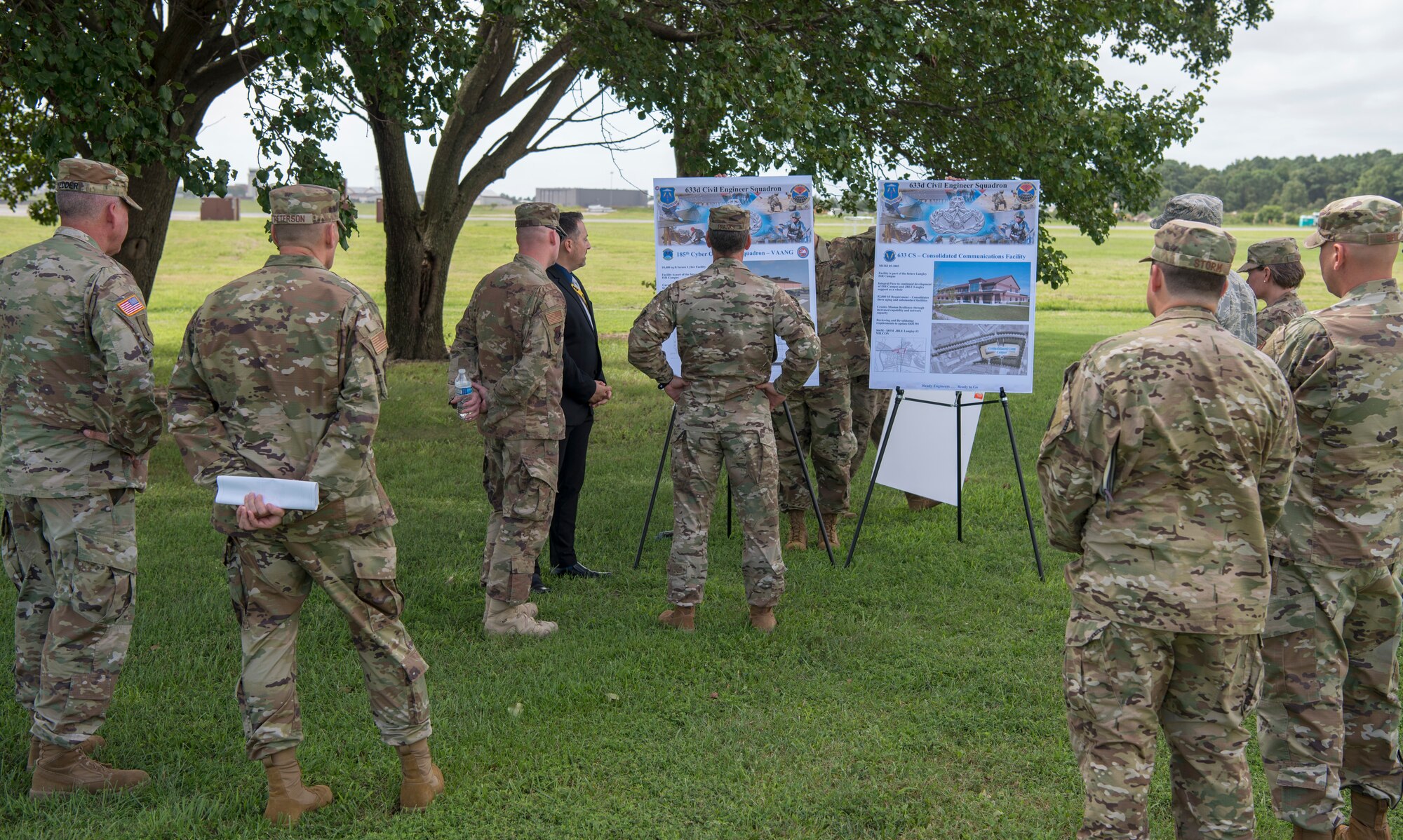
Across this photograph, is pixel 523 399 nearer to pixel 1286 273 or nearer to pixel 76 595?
pixel 76 595

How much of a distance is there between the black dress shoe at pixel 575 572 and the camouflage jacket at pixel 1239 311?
389cm

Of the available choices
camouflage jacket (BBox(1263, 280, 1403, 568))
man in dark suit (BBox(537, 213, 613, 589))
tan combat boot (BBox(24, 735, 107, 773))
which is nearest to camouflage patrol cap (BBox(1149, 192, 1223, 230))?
camouflage jacket (BBox(1263, 280, 1403, 568))

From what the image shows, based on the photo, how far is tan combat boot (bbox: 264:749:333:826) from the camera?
13.0 feet

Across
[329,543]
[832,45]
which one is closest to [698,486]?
[329,543]

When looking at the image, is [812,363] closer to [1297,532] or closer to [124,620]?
[1297,532]

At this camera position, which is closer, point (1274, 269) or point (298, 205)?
point (298, 205)

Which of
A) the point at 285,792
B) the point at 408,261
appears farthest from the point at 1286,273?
the point at 408,261

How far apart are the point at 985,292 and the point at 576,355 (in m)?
2.64

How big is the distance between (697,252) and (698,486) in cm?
203

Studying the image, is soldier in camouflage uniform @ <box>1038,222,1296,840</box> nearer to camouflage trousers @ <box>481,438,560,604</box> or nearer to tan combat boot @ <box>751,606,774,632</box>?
tan combat boot @ <box>751,606,774,632</box>

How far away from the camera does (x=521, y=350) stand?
236 inches

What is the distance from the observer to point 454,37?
31.0ft

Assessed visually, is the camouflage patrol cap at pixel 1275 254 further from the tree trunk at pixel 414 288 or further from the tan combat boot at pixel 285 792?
the tree trunk at pixel 414 288

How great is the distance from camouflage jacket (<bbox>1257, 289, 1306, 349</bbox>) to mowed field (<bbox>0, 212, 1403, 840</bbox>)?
6.21ft
